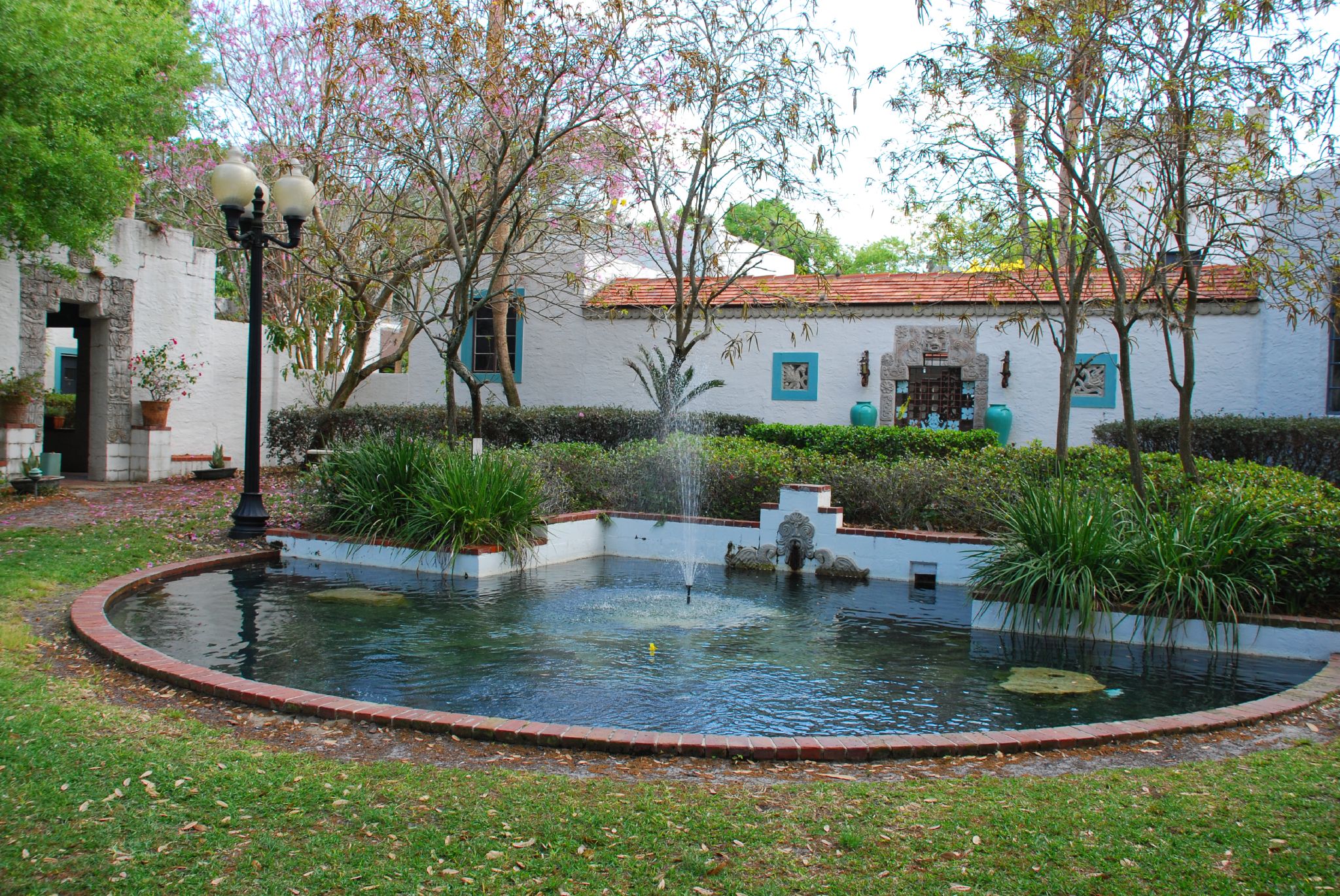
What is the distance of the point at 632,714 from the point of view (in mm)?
4828

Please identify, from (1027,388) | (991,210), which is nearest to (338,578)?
(991,210)

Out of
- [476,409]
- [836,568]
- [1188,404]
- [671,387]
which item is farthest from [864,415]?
[1188,404]

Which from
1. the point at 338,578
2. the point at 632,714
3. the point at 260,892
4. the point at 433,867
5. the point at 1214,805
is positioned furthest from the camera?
the point at 338,578

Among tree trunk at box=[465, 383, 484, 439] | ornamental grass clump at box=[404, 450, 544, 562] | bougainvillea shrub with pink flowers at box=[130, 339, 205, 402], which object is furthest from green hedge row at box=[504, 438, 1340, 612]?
bougainvillea shrub with pink flowers at box=[130, 339, 205, 402]

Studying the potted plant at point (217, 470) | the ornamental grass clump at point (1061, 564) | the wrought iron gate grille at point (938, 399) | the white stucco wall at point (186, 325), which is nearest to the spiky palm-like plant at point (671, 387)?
the wrought iron gate grille at point (938, 399)

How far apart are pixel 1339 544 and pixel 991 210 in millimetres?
4369

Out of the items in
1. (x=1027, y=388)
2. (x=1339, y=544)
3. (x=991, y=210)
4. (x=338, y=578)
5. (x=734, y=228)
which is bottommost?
(x=338, y=578)

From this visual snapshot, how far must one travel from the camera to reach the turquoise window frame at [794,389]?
55.1ft

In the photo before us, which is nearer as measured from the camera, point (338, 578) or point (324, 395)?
point (338, 578)

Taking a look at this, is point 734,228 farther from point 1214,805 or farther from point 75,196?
point 1214,805

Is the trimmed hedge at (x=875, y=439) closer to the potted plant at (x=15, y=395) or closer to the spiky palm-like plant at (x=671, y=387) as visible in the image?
the spiky palm-like plant at (x=671, y=387)

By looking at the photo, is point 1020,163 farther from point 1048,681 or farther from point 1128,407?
point 1048,681

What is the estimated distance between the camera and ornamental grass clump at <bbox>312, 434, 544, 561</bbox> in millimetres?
9180

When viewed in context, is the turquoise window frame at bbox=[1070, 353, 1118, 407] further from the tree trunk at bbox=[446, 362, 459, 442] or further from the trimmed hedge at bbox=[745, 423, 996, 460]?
the tree trunk at bbox=[446, 362, 459, 442]
